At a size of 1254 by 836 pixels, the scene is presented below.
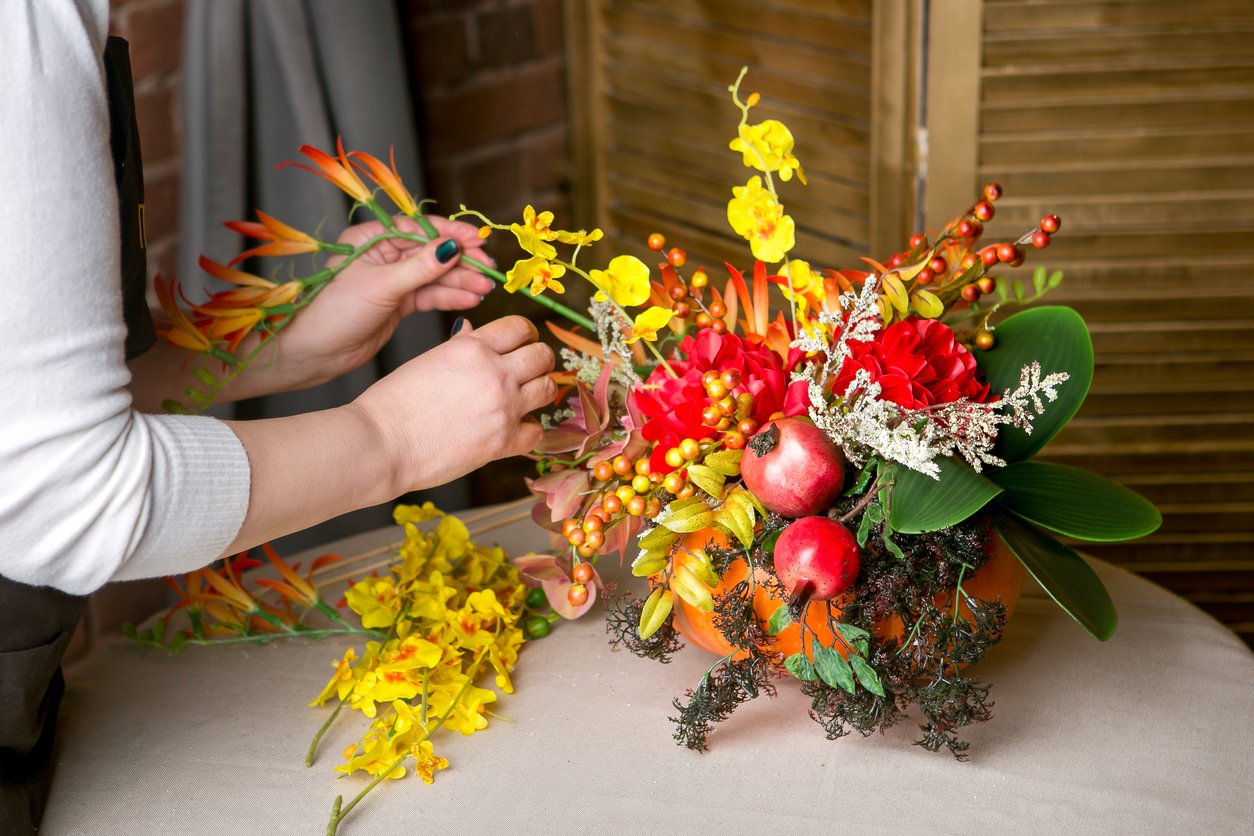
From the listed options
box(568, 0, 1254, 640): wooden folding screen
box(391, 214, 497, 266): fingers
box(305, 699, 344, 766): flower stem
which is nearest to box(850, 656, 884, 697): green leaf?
box(305, 699, 344, 766): flower stem

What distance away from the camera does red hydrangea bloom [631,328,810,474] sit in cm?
77

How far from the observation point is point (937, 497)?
69 cm

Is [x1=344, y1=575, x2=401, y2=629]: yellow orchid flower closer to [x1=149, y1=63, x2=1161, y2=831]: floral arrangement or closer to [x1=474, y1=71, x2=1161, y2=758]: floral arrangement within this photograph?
[x1=149, y1=63, x2=1161, y2=831]: floral arrangement

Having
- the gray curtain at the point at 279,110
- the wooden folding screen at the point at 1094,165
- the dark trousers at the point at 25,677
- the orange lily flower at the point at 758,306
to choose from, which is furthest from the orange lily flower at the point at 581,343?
the wooden folding screen at the point at 1094,165

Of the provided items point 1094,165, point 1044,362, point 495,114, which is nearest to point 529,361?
point 1044,362

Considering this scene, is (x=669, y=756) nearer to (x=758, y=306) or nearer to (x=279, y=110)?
(x=758, y=306)

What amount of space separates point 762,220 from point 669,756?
343 millimetres

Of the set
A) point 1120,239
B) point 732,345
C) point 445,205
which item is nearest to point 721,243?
point 445,205

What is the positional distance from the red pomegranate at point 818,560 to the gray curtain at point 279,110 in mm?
847

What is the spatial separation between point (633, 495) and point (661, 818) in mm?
195

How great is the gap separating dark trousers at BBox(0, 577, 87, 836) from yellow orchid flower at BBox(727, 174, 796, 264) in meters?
0.46

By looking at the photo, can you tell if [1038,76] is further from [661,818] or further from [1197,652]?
[661,818]

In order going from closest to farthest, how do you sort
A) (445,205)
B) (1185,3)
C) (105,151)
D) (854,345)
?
(105,151)
(854,345)
(1185,3)
(445,205)

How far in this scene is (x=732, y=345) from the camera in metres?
0.79
